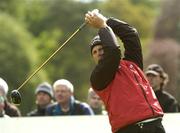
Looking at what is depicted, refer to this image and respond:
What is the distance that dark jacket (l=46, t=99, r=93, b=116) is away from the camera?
440 inches

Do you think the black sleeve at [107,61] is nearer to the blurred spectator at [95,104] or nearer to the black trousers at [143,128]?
the black trousers at [143,128]

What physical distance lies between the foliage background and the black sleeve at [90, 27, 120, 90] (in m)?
28.9

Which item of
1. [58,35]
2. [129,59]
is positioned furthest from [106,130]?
[58,35]

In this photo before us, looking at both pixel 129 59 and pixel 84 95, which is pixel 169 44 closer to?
pixel 84 95

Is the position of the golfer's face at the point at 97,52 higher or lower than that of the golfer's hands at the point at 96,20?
lower

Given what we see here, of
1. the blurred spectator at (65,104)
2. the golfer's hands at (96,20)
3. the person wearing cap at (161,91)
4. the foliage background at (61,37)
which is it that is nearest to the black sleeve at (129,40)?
the golfer's hands at (96,20)

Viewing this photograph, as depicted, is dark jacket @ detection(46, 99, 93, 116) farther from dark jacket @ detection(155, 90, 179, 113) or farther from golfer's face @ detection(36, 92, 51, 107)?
dark jacket @ detection(155, 90, 179, 113)

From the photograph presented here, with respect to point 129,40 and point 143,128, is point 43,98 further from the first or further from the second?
point 143,128

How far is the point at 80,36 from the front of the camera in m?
57.1

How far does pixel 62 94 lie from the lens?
37.4 feet

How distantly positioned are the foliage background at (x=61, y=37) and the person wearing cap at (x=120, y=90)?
28.9 m

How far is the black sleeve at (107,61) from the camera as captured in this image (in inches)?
274

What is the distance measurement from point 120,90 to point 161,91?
435 cm

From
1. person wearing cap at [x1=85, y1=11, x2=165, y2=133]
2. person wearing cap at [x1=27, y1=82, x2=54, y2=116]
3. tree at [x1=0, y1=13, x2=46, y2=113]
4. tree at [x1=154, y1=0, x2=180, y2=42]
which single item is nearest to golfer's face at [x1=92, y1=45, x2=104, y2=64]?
person wearing cap at [x1=85, y1=11, x2=165, y2=133]
